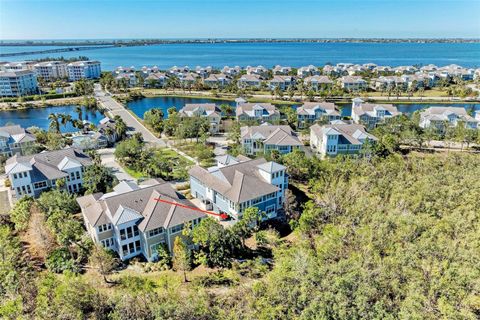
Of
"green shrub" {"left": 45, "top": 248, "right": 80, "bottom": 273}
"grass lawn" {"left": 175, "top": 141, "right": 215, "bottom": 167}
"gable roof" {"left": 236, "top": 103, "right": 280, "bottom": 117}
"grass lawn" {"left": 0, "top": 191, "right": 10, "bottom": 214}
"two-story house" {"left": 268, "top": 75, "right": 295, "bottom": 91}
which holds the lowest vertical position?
"grass lawn" {"left": 0, "top": 191, "right": 10, "bottom": 214}

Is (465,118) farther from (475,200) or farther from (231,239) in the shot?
(231,239)

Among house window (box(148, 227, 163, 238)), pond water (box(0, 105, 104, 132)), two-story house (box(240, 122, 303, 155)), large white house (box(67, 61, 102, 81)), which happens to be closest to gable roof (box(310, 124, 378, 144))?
two-story house (box(240, 122, 303, 155))

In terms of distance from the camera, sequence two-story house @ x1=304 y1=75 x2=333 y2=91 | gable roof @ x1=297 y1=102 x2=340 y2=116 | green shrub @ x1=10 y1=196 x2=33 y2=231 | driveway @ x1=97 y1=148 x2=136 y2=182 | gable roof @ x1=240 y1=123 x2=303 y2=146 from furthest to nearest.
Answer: two-story house @ x1=304 y1=75 x2=333 y2=91
gable roof @ x1=297 y1=102 x2=340 y2=116
gable roof @ x1=240 y1=123 x2=303 y2=146
driveway @ x1=97 y1=148 x2=136 y2=182
green shrub @ x1=10 y1=196 x2=33 y2=231

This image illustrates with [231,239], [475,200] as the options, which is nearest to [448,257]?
[475,200]

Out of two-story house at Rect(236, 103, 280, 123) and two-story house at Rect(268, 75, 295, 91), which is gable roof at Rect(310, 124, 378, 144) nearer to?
two-story house at Rect(236, 103, 280, 123)

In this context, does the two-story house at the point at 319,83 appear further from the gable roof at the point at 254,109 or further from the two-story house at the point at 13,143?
the two-story house at the point at 13,143

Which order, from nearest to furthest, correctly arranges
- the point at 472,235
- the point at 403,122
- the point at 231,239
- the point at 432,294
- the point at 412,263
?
the point at 432,294, the point at 412,263, the point at 472,235, the point at 231,239, the point at 403,122

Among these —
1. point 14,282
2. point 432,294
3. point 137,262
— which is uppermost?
point 432,294
